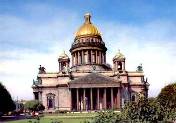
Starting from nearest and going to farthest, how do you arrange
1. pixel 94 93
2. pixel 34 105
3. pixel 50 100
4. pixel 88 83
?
pixel 34 105, pixel 88 83, pixel 94 93, pixel 50 100

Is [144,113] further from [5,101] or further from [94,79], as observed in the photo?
[94,79]

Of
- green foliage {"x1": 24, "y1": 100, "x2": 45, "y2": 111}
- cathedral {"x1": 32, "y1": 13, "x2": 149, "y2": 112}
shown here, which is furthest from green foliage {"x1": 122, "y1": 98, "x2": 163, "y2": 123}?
green foliage {"x1": 24, "y1": 100, "x2": 45, "y2": 111}

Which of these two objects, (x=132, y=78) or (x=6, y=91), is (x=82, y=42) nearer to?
(x=132, y=78)

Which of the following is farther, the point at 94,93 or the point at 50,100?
the point at 50,100

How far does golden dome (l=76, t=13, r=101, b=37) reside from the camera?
122062 mm

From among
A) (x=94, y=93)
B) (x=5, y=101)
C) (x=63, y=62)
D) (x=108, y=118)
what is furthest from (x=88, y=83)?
(x=108, y=118)

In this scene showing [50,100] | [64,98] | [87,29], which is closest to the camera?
[64,98]

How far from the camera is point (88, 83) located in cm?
10800

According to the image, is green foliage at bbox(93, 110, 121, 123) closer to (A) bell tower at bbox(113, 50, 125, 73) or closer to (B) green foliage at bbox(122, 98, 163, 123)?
(B) green foliage at bbox(122, 98, 163, 123)

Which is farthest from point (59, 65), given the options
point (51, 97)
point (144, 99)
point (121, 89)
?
point (144, 99)

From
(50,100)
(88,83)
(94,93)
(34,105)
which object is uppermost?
(88,83)

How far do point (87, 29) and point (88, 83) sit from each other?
20.0 meters

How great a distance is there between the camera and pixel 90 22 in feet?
411

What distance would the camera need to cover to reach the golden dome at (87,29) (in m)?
122
